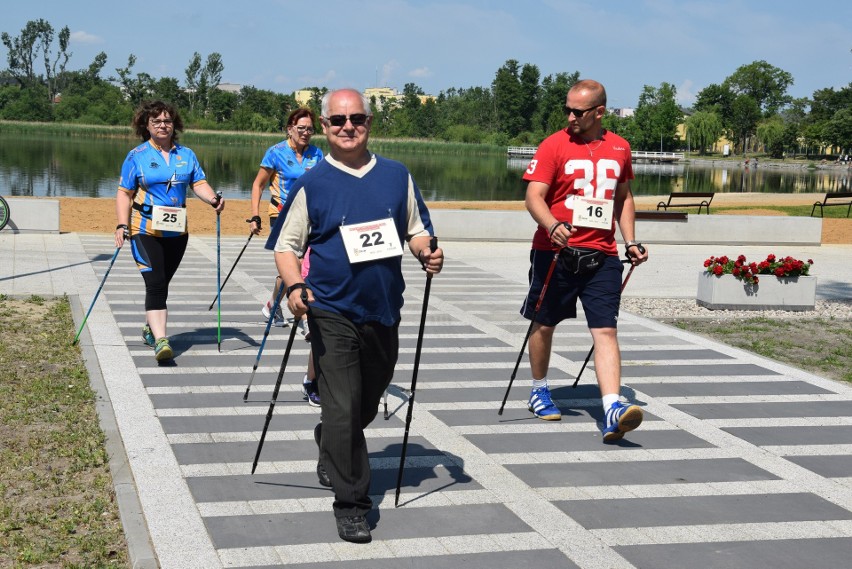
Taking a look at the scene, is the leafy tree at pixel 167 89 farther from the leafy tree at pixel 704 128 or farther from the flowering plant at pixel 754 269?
the flowering plant at pixel 754 269

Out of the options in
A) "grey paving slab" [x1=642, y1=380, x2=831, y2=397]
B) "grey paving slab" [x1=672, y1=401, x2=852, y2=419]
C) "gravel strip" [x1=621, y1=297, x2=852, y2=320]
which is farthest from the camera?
"gravel strip" [x1=621, y1=297, x2=852, y2=320]

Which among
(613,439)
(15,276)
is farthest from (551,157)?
(15,276)

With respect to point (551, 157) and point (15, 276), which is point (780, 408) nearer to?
point (551, 157)

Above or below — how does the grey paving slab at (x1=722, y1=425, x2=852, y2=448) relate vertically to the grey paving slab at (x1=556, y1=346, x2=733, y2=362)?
below

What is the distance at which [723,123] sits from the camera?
160000 millimetres

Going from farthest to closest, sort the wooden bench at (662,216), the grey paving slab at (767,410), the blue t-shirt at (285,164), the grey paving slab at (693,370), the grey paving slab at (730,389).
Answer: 1. the wooden bench at (662,216)
2. the blue t-shirt at (285,164)
3. the grey paving slab at (693,370)
4. the grey paving slab at (730,389)
5. the grey paving slab at (767,410)

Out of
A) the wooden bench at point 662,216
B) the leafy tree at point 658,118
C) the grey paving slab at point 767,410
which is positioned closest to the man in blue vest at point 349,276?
the grey paving slab at point 767,410

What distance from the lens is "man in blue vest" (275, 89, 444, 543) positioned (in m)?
4.92

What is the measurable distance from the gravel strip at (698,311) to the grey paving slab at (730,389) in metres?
3.23

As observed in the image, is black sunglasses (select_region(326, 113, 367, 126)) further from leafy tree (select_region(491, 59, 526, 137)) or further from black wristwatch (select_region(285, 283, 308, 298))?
leafy tree (select_region(491, 59, 526, 137))

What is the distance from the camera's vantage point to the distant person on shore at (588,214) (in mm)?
6664

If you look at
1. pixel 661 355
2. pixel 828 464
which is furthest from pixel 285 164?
pixel 828 464

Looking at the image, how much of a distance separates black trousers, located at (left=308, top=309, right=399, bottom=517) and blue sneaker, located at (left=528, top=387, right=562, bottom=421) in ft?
7.89

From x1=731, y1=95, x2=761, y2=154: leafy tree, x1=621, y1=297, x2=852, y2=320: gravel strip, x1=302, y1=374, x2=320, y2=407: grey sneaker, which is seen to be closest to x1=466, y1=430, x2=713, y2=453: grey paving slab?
x1=302, y1=374, x2=320, y2=407: grey sneaker
